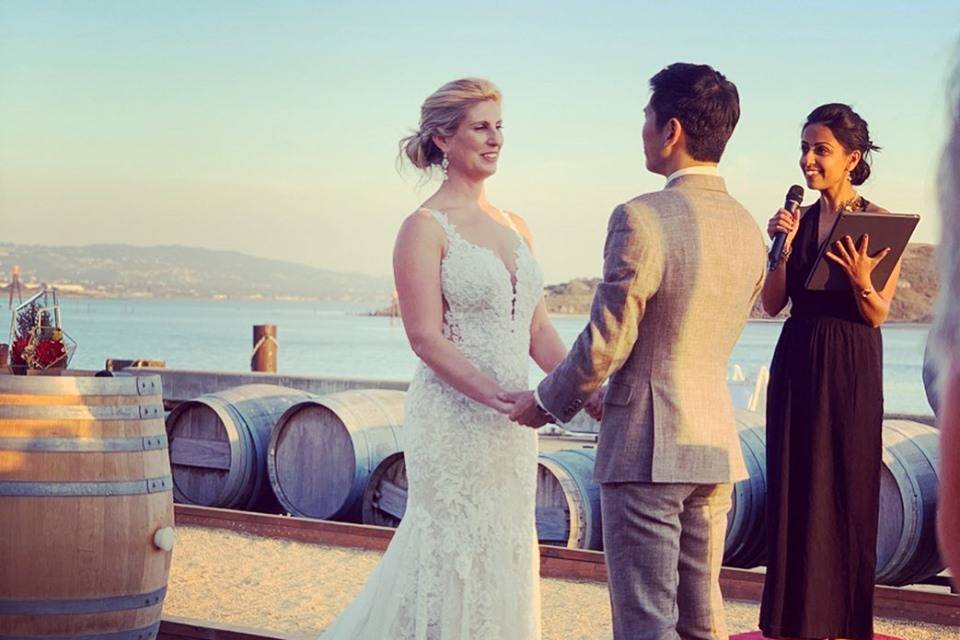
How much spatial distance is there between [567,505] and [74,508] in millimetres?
3598

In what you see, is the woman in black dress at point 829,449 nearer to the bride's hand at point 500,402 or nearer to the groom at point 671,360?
the bride's hand at point 500,402

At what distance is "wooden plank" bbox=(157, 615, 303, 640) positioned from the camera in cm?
498

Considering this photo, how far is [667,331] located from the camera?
342 centimetres

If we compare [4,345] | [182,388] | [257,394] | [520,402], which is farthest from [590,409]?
[182,388]

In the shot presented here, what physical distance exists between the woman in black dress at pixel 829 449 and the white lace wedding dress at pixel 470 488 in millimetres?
949

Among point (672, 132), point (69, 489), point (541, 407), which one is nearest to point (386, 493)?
point (69, 489)

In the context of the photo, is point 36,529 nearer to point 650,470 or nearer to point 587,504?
point 650,470

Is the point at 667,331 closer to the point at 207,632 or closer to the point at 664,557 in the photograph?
the point at 664,557

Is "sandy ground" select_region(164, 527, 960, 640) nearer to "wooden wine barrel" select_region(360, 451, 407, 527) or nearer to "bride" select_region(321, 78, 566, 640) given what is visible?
"wooden wine barrel" select_region(360, 451, 407, 527)

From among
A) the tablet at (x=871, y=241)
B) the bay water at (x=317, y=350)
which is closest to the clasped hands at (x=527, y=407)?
the tablet at (x=871, y=241)

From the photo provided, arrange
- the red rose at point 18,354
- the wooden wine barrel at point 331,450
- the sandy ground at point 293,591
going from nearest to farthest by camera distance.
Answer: the red rose at point 18,354
the sandy ground at point 293,591
the wooden wine barrel at point 331,450

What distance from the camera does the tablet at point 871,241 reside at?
4684 millimetres

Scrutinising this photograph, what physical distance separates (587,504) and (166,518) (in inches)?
134

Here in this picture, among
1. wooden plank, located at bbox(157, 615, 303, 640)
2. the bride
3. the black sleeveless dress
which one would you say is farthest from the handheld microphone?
wooden plank, located at bbox(157, 615, 303, 640)
